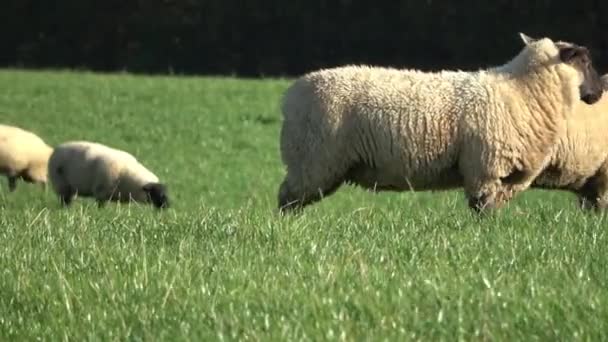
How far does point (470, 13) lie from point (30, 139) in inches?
817

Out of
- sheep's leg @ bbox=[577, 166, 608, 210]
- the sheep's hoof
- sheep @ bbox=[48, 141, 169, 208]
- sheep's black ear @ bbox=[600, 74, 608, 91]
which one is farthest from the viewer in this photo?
sheep @ bbox=[48, 141, 169, 208]

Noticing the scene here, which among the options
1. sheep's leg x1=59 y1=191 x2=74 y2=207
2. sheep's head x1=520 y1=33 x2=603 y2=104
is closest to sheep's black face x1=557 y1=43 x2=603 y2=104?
sheep's head x1=520 y1=33 x2=603 y2=104

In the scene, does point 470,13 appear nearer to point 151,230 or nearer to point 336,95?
point 336,95

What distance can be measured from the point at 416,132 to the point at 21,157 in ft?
29.4

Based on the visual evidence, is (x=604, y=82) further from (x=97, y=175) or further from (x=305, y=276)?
(x=97, y=175)

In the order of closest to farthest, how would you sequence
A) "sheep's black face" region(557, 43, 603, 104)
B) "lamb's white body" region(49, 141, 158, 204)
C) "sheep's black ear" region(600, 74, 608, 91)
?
"sheep's black face" region(557, 43, 603, 104) < "sheep's black ear" region(600, 74, 608, 91) < "lamb's white body" region(49, 141, 158, 204)

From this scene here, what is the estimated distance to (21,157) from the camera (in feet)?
58.3

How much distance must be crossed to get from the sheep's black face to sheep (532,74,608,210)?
13.2 inches

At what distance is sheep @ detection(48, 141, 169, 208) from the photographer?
50.0 feet

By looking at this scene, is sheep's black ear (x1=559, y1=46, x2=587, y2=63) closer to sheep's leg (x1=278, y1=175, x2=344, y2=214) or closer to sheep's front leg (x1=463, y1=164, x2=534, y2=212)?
sheep's front leg (x1=463, y1=164, x2=534, y2=212)

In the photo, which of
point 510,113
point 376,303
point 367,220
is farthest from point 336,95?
point 376,303

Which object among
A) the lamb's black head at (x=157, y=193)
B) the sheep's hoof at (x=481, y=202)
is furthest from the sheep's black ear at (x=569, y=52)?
the lamb's black head at (x=157, y=193)

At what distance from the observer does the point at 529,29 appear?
118 ft

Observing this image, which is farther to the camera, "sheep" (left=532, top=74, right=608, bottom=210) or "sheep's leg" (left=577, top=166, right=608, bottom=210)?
"sheep's leg" (left=577, top=166, right=608, bottom=210)
